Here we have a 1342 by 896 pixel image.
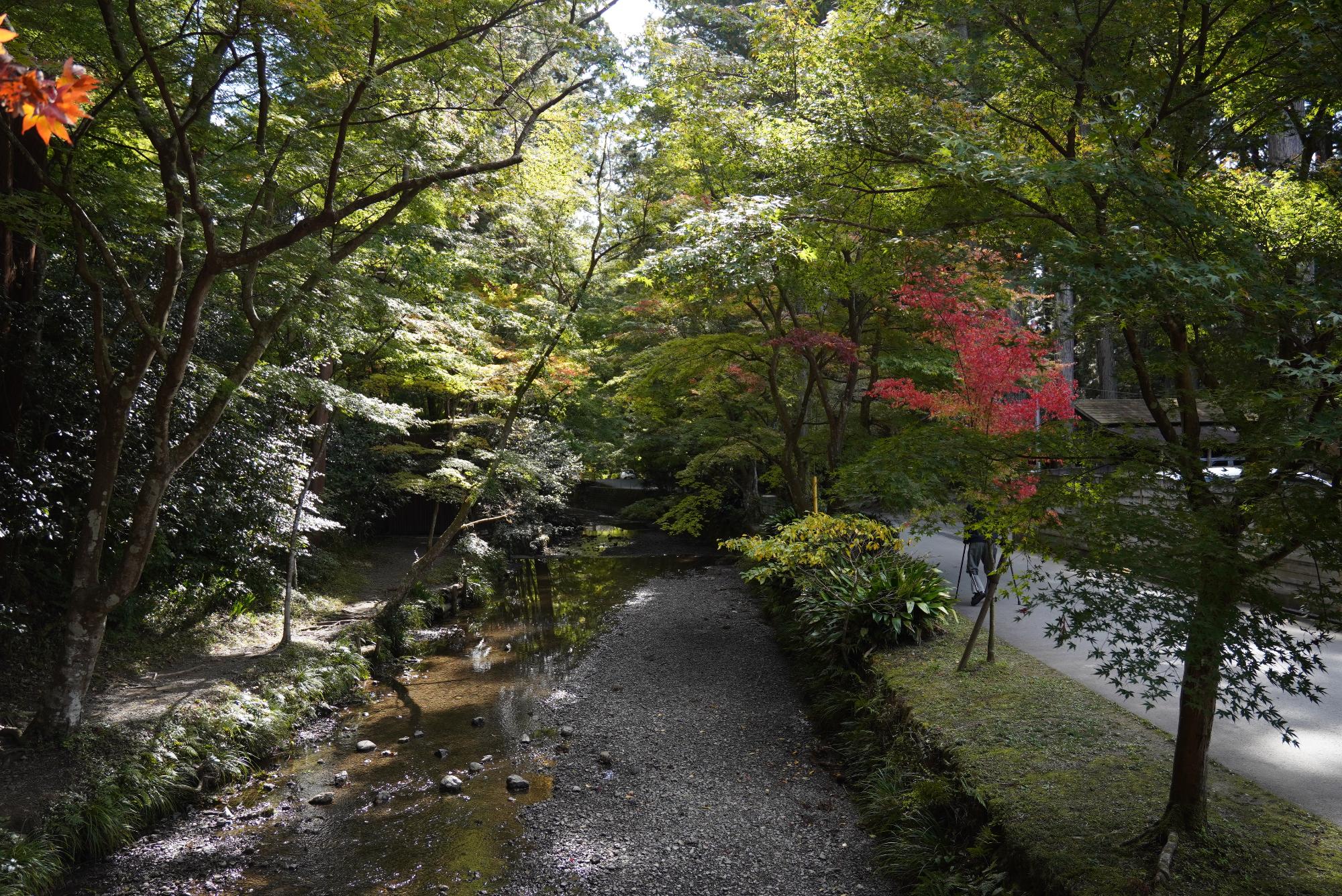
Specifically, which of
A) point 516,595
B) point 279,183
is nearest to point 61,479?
point 279,183

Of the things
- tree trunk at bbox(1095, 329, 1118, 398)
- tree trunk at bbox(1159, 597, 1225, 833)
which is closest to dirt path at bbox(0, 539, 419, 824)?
tree trunk at bbox(1159, 597, 1225, 833)

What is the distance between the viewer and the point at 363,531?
15031 mm

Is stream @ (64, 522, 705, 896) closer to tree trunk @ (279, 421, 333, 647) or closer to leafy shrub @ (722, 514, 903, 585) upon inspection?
tree trunk @ (279, 421, 333, 647)

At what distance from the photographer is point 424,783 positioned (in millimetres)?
6281

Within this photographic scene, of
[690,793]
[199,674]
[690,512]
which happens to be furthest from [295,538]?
[690,512]

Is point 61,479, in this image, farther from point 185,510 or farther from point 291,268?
point 291,268

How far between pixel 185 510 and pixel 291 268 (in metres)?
3.01

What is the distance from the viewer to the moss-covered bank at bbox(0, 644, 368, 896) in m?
4.60

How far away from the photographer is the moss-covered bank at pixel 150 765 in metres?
4.60

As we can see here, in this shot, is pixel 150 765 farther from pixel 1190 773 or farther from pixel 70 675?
pixel 1190 773

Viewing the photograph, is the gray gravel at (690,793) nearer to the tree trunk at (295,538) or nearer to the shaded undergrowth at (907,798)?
the shaded undergrowth at (907,798)

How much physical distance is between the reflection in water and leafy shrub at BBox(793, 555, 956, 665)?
307cm

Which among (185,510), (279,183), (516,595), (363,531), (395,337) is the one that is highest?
(279,183)

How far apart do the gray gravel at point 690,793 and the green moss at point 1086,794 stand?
0.96 meters
